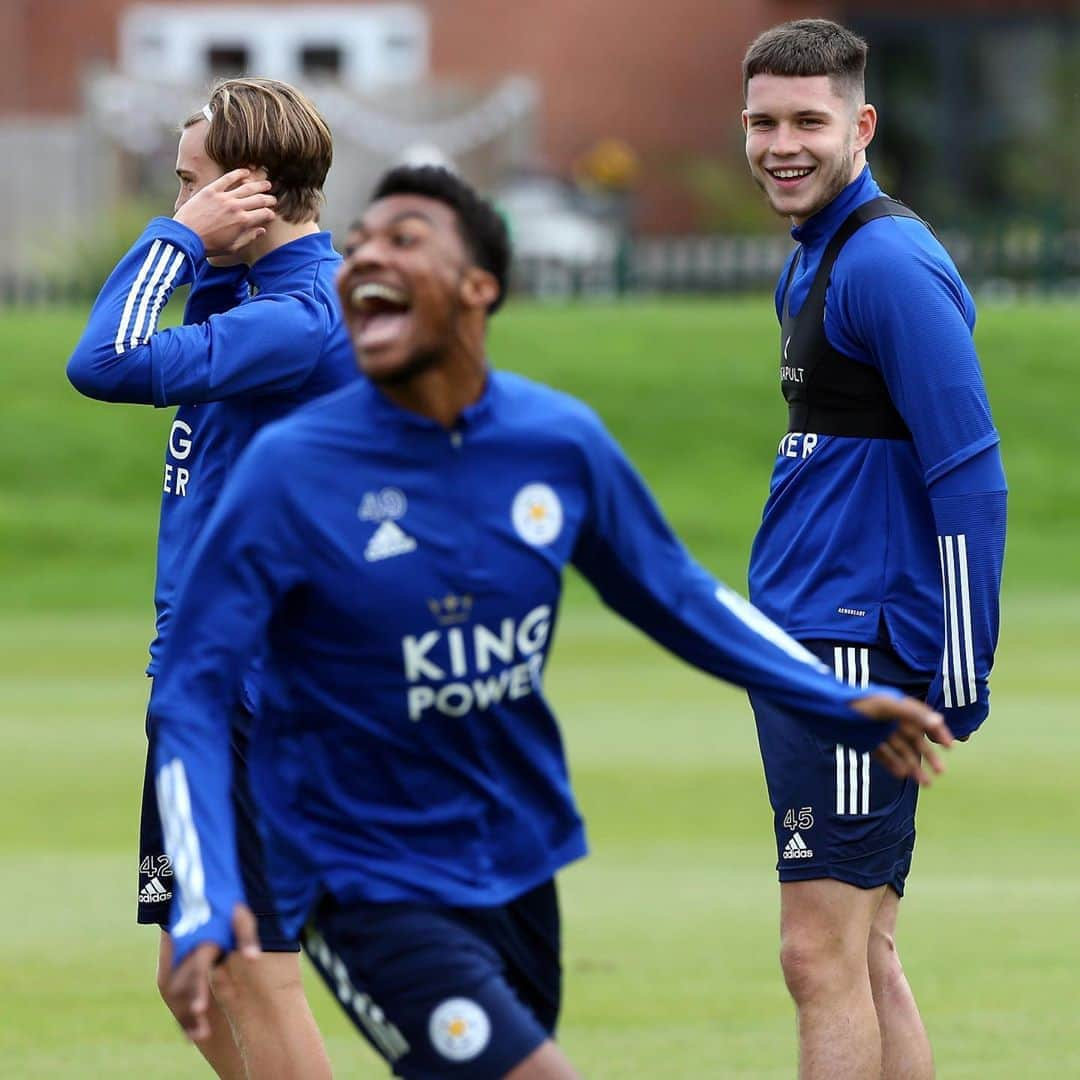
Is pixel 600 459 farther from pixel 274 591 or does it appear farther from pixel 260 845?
pixel 260 845

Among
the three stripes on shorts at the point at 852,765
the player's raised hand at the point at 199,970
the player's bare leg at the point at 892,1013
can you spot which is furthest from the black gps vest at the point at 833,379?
the player's raised hand at the point at 199,970

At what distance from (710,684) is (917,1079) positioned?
9571 mm

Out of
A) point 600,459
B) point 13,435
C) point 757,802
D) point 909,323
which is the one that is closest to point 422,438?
point 600,459

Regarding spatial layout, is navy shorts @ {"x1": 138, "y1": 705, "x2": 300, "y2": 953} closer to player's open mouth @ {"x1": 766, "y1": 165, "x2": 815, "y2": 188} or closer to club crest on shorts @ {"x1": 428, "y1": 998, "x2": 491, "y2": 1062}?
club crest on shorts @ {"x1": 428, "y1": 998, "x2": 491, "y2": 1062}

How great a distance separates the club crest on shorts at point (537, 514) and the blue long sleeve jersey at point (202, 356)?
3.87 feet

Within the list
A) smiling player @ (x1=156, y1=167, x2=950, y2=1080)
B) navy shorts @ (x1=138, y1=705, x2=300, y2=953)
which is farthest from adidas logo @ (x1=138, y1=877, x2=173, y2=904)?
smiling player @ (x1=156, y1=167, x2=950, y2=1080)

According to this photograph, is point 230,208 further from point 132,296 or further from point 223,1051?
point 223,1051

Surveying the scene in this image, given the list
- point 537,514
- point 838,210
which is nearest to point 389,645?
point 537,514

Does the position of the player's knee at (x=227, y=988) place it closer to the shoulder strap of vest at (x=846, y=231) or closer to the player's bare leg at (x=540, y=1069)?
the player's bare leg at (x=540, y=1069)

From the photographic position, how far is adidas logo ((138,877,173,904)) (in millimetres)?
5797

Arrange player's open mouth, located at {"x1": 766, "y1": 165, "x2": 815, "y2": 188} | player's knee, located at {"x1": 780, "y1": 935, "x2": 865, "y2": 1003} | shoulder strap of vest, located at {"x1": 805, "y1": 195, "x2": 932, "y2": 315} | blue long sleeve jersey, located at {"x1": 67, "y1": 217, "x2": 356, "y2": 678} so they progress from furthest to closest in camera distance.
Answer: player's open mouth, located at {"x1": 766, "y1": 165, "x2": 815, "y2": 188} < shoulder strap of vest, located at {"x1": 805, "y1": 195, "x2": 932, "y2": 315} < player's knee, located at {"x1": 780, "y1": 935, "x2": 865, "y2": 1003} < blue long sleeve jersey, located at {"x1": 67, "y1": 217, "x2": 356, "y2": 678}

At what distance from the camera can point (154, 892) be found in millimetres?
5801

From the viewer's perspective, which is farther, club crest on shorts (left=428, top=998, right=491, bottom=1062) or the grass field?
the grass field

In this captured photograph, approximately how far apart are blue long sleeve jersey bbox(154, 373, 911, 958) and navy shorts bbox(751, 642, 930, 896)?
4.10 ft
